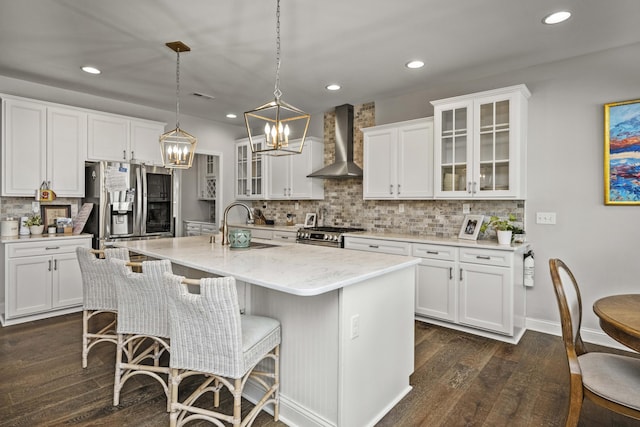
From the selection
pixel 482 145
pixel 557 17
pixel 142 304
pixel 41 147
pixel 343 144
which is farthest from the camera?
pixel 343 144

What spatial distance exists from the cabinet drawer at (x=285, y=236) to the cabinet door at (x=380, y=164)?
1167 millimetres

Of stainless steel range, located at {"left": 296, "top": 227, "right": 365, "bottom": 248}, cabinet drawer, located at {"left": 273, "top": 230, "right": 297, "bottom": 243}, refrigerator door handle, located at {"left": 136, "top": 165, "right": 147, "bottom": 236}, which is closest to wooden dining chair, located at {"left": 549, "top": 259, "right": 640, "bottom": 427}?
stainless steel range, located at {"left": 296, "top": 227, "right": 365, "bottom": 248}

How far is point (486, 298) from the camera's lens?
328 centimetres

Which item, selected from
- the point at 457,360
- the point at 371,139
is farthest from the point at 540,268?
the point at 371,139

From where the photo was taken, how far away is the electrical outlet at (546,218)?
3.42 m

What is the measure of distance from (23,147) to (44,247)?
112cm

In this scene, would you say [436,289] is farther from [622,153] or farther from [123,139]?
[123,139]

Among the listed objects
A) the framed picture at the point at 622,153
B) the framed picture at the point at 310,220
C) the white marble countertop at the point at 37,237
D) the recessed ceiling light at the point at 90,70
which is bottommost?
the white marble countertop at the point at 37,237

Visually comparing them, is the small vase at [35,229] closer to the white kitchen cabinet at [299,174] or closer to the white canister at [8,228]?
the white canister at [8,228]

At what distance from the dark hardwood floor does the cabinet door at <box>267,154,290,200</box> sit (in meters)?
3.11

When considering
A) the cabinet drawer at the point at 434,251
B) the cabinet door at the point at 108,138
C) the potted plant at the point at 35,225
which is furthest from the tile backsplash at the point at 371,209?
the potted plant at the point at 35,225

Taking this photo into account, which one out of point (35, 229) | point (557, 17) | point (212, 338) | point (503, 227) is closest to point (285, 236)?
point (503, 227)

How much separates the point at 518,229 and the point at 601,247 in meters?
0.67

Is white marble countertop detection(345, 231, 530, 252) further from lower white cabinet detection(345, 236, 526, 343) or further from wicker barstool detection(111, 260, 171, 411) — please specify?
wicker barstool detection(111, 260, 171, 411)
